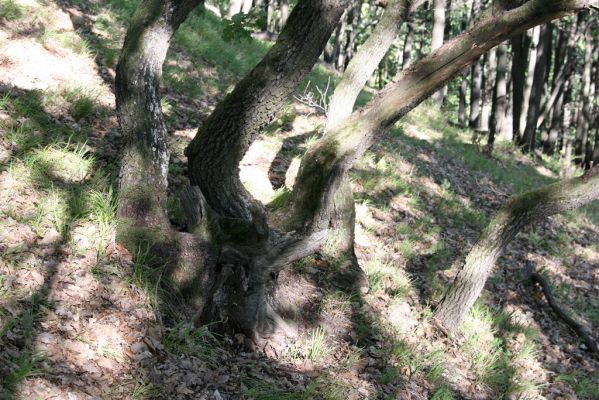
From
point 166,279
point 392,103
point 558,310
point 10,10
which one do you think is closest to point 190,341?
point 166,279

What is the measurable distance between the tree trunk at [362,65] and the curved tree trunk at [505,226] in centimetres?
214

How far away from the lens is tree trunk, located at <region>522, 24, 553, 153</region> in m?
17.2

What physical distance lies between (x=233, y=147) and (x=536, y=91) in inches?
619

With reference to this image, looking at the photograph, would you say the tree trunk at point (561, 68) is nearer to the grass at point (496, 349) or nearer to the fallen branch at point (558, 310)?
the fallen branch at point (558, 310)

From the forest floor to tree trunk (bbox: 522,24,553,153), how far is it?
705cm

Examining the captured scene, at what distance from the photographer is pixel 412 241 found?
7797 mm

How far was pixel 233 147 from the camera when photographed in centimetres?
508

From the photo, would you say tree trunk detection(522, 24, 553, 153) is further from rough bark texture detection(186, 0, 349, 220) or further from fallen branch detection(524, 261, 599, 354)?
rough bark texture detection(186, 0, 349, 220)

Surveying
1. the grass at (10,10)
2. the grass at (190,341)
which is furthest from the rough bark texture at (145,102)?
the grass at (10,10)

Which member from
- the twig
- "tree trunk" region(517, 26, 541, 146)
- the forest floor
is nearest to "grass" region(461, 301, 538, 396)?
the forest floor

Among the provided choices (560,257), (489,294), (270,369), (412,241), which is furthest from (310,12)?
(560,257)

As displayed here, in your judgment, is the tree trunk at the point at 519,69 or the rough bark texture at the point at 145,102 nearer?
the rough bark texture at the point at 145,102

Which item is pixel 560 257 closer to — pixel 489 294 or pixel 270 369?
pixel 489 294

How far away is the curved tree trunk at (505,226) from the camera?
5547mm
